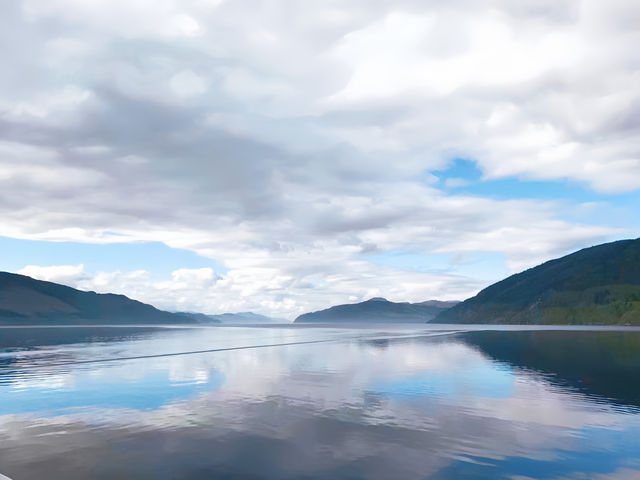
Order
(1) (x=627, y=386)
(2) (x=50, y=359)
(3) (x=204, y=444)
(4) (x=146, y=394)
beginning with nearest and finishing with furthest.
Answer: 1. (3) (x=204, y=444)
2. (4) (x=146, y=394)
3. (1) (x=627, y=386)
4. (2) (x=50, y=359)

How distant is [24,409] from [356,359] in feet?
180

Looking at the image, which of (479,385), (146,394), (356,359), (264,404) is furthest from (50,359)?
(479,385)

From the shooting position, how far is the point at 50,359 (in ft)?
273

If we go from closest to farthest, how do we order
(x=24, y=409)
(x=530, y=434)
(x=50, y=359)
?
(x=530, y=434)
(x=24, y=409)
(x=50, y=359)

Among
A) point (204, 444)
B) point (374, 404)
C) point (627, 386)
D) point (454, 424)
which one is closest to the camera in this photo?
point (204, 444)

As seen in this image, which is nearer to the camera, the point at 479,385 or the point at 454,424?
the point at 454,424

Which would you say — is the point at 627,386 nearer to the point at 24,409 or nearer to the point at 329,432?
the point at 329,432

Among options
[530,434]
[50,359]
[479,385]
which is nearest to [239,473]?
[530,434]

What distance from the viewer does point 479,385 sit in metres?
52.6

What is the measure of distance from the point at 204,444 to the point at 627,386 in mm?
45053

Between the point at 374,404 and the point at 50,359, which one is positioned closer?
the point at 374,404

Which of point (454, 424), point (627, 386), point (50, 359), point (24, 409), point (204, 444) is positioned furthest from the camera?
point (50, 359)

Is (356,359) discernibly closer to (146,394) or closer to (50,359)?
(146,394)

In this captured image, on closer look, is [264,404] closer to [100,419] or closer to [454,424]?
[100,419]
